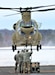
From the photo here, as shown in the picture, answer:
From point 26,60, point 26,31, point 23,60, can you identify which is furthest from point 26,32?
point 26,60

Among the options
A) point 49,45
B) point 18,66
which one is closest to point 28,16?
point 18,66

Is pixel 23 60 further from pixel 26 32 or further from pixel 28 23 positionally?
pixel 28 23

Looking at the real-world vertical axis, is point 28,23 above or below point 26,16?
below

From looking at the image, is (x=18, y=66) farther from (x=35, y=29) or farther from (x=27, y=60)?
(x=35, y=29)

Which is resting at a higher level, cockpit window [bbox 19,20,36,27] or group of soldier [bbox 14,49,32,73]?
cockpit window [bbox 19,20,36,27]

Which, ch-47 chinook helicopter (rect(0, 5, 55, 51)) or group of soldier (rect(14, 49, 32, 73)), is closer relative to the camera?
group of soldier (rect(14, 49, 32, 73))

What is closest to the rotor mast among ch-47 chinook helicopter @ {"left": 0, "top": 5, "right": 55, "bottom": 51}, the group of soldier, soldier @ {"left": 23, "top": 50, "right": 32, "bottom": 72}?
ch-47 chinook helicopter @ {"left": 0, "top": 5, "right": 55, "bottom": 51}

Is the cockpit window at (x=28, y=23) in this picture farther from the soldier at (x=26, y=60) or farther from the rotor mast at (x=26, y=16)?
the soldier at (x=26, y=60)

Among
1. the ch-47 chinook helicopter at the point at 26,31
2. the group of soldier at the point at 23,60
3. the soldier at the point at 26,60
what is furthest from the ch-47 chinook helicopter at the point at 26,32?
the soldier at the point at 26,60

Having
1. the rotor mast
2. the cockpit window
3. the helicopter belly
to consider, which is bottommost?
the helicopter belly

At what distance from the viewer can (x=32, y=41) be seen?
31.7 meters

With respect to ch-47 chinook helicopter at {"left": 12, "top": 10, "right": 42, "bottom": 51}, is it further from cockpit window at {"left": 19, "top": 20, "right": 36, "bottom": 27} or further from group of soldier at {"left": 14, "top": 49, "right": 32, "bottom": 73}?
group of soldier at {"left": 14, "top": 49, "right": 32, "bottom": 73}

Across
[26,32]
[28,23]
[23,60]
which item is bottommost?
[23,60]

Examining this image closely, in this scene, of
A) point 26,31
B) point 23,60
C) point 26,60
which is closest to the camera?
point 26,60
